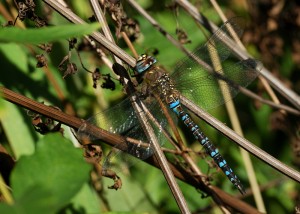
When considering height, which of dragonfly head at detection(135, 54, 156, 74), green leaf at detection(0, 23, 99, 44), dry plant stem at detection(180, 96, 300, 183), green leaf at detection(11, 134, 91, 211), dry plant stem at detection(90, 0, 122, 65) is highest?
dry plant stem at detection(90, 0, 122, 65)

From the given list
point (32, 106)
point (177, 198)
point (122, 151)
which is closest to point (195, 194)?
point (122, 151)

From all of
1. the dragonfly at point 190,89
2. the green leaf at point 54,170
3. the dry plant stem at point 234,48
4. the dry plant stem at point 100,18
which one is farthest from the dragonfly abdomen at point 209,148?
the green leaf at point 54,170

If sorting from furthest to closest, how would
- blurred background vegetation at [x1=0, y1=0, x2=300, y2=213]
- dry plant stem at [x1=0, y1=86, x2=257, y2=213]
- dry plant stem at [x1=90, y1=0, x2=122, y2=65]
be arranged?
blurred background vegetation at [x1=0, y1=0, x2=300, y2=213] < dry plant stem at [x1=90, y1=0, x2=122, y2=65] < dry plant stem at [x1=0, y1=86, x2=257, y2=213]

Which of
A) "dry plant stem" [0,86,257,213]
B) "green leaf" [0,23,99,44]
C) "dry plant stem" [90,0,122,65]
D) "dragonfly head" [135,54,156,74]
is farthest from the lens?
"dragonfly head" [135,54,156,74]

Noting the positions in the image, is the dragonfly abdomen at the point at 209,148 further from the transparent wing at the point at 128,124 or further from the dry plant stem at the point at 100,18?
the dry plant stem at the point at 100,18

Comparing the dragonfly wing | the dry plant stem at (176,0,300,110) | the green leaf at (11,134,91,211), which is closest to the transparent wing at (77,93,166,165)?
the dragonfly wing

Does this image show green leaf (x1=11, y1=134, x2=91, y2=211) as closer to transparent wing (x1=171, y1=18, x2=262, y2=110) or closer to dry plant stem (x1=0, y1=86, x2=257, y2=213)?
dry plant stem (x1=0, y1=86, x2=257, y2=213)

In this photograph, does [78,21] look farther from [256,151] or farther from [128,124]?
[256,151]
